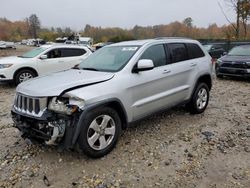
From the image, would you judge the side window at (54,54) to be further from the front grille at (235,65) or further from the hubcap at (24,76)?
the front grille at (235,65)

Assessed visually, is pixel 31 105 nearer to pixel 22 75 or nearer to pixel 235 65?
pixel 22 75

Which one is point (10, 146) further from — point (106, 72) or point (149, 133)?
point (149, 133)

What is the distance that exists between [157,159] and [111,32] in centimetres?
8337

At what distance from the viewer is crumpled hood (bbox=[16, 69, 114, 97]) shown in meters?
3.76

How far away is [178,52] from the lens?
5.61 m

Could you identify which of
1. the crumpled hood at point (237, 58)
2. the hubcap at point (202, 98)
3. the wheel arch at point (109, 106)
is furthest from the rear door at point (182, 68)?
the crumpled hood at point (237, 58)

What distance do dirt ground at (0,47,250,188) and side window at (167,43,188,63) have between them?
1.27 metres

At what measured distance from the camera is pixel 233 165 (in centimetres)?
386

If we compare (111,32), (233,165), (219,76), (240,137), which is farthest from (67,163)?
(111,32)

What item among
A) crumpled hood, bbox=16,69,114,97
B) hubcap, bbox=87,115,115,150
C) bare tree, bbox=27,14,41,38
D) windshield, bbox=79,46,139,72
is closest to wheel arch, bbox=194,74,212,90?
windshield, bbox=79,46,139,72

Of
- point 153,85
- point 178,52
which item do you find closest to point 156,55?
point 153,85

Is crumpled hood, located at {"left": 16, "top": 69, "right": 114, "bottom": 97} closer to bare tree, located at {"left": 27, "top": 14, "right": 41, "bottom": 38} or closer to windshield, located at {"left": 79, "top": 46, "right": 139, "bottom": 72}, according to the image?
windshield, located at {"left": 79, "top": 46, "right": 139, "bottom": 72}

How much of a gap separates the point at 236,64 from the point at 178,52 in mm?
6175

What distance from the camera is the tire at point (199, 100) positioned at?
19.5 feet
